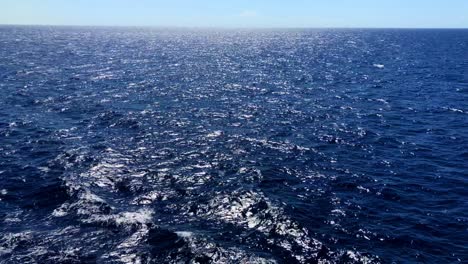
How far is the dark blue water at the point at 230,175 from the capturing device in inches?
1214

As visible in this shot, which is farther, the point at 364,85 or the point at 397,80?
the point at 397,80

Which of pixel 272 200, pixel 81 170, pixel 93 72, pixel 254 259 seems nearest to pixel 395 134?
pixel 272 200

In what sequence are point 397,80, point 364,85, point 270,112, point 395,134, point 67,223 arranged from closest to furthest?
point 67,223 → point 395,134 → point 270,112 → point 364,85 → point 397,80

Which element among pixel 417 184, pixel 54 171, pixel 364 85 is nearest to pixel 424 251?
pixel 417 184

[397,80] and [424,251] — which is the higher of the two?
[397,80]

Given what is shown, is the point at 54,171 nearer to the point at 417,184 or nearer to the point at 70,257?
the point at 70,257

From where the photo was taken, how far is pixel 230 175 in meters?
44.1

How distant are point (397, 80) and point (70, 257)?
331ft

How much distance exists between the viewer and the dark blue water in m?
30.8

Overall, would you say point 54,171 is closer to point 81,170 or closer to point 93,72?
point 81,170

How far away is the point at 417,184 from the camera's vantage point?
141 feet

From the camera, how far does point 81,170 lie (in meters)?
44.0

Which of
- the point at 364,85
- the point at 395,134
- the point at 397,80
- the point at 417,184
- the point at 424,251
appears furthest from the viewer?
the point at 397,80

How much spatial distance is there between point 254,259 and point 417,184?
965 inches
